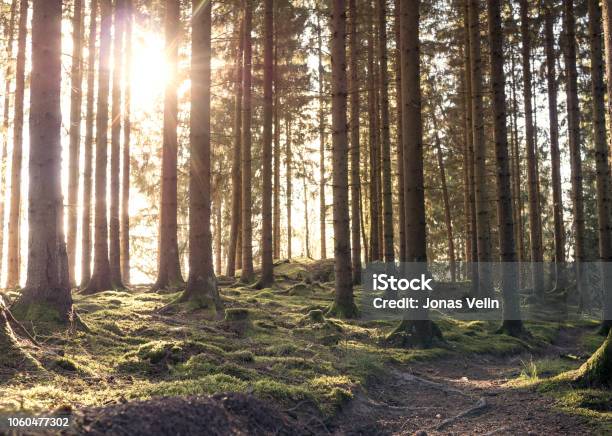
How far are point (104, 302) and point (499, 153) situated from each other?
992cm

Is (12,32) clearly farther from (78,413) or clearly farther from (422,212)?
(78,413)

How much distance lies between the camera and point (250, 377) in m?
6.81

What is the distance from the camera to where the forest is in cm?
608

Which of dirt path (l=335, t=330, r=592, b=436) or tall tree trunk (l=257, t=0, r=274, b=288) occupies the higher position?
tall tree trunk (l=257, t=0, r=274, b=288)

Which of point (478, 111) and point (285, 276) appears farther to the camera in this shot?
point (285, 276)

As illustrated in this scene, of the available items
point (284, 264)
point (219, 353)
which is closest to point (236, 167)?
point (284, 264)

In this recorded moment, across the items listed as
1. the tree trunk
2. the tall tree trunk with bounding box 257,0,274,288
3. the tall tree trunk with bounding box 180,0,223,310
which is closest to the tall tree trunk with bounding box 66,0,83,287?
the tall tree trunk with bounding box 257,0,274,288

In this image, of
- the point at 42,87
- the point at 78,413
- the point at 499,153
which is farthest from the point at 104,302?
the point at 499,153

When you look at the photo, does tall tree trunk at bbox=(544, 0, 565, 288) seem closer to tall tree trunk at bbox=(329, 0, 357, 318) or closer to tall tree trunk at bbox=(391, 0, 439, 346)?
tall tree trunk at bbox=(329, 0, 357, 318)

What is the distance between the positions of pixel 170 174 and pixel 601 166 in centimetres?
1182

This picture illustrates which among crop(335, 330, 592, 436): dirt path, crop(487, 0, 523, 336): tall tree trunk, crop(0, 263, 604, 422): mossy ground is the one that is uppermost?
crop(487, 0, 523, 336): tall tree trunk

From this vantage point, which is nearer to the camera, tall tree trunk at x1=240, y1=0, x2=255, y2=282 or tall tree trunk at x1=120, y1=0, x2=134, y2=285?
tall tree trunk at x1=240, y1=0, x2=255, y2=282

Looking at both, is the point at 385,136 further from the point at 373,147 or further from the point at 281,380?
the point at 281,380

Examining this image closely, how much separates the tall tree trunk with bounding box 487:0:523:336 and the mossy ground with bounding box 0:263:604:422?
69cm
